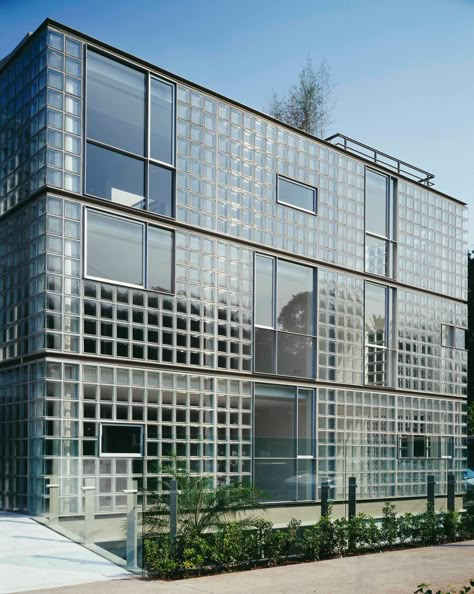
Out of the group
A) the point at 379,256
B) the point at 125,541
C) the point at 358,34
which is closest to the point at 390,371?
the point at 379,256

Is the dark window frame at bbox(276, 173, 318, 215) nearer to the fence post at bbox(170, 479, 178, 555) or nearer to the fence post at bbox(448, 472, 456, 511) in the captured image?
the fence post at bbox(448, 472, 456, 511)

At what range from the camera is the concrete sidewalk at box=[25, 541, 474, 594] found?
10214mm

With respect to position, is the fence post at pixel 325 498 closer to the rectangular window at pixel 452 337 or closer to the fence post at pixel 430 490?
the fence post at pixel 430 490

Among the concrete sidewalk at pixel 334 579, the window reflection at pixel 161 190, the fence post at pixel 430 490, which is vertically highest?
the window reflection at pixel 161 190

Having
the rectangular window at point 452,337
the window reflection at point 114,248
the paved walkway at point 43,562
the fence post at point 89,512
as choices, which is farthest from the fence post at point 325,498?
the rectangular window at point 452,337

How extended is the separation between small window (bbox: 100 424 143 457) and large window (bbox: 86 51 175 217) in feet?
14.6

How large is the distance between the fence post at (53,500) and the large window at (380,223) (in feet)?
35.8

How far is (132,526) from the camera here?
463 inches

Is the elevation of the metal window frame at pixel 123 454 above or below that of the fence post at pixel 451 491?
above

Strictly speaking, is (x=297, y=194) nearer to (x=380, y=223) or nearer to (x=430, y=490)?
(x=380, y=223)

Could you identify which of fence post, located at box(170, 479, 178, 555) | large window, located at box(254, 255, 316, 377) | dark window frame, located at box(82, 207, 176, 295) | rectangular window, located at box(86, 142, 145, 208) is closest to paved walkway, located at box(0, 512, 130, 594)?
fence post, located at box(170, 479, 178, 555)

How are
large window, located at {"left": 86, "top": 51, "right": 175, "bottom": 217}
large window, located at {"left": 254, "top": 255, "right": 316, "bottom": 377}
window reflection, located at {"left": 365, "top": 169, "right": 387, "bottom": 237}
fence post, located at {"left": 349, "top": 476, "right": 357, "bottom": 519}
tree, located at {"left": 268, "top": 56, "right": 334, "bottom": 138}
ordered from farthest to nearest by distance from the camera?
1. tree, located at {"left": 268, "top": 56, "right": 334, "bottom": 138}
2. window reflection, located at {"left": 365, "top": 169, "right": 387, "bottom": 237}
3. large window, located at {"left": 254, "top": 255, "right": 316, "bottom": 377}
4. large window, located at {"left": 86, "top": 51, "right": 175, "bottom": 217}
5. fence post, located at {"left": 349, "top": 476, "right": 357, "bottom": 519}

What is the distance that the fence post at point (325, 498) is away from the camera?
1443 centimetres

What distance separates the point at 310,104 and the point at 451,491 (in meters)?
18.6
